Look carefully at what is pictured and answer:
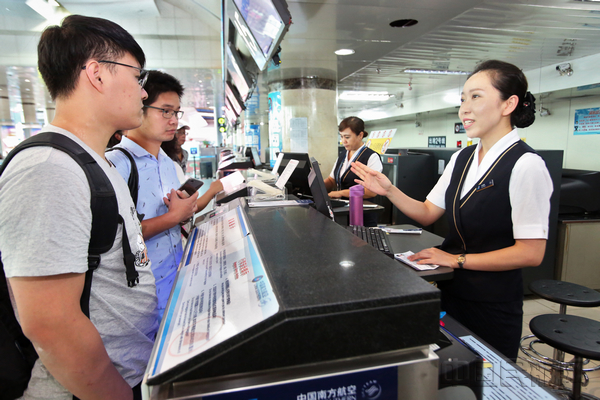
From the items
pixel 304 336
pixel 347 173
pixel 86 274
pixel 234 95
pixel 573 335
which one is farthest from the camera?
pixel 234 95

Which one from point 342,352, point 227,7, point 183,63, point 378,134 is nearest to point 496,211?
point 342,352

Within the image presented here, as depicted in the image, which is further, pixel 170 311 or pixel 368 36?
pixel 368 36

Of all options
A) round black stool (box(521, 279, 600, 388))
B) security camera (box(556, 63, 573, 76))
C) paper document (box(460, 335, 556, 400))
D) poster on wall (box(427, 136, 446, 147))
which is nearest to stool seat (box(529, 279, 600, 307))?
round black stool (box(521, 279, 600, 388))

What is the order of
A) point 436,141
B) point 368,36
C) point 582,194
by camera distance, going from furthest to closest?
point 436,141 → point 368,36 → point 582,194

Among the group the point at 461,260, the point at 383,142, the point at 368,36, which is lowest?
the point at 461,260

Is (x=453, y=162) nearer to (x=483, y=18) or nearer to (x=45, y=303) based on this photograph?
(x=45, y=303)

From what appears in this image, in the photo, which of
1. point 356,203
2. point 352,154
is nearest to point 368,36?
point 352,154

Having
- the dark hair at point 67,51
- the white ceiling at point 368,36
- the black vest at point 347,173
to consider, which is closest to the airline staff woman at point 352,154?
the black vest at point 347,173

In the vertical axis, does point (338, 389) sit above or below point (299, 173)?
below

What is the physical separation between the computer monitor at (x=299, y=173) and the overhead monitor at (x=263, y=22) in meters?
0.79

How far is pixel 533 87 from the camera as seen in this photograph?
7.21m

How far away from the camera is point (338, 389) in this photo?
1.81 ft

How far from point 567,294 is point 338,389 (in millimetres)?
1983

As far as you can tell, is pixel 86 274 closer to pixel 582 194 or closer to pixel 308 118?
pixel 582 194
